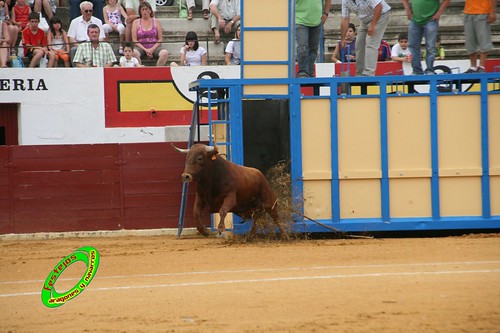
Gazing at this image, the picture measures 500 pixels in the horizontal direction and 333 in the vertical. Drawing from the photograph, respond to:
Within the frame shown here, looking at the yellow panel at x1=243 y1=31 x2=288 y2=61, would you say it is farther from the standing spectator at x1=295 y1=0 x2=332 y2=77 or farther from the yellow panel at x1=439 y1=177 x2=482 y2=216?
the yellow panel at x1=439 y1=177 x2=482 y2=216

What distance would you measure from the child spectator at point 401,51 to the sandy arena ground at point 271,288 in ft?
20.5

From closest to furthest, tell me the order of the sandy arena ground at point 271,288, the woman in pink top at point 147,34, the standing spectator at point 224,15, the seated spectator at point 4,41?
the sandy arena ground at point 271,288
the seated spectator at point 4,41
the woman in pink top at point 147,34
the standing spectator at point 224,15

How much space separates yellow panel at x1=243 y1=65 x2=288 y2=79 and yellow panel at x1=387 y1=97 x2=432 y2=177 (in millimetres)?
1458

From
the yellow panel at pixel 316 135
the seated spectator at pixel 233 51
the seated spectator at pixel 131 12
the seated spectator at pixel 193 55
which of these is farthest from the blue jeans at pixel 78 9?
the yellow panel at pixel 316 135

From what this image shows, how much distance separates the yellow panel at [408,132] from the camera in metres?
13.3

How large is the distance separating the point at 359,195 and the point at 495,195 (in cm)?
184

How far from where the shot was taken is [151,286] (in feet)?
29.8

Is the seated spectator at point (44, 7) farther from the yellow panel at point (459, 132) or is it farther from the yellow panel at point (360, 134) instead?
the yellow panel at point (459, 132)

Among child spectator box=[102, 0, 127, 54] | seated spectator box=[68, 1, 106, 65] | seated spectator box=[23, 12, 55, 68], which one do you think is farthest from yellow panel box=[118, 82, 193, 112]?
seated spectator box=[23, 12, 55, 68]

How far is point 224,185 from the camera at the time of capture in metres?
12.3

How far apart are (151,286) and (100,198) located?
6.20 meters

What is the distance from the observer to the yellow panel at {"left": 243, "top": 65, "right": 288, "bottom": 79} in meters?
13.3

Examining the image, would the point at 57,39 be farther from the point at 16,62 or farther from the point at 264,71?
the point at 264,71

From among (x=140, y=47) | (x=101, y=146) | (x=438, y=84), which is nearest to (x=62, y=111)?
(x=140, y=47)
